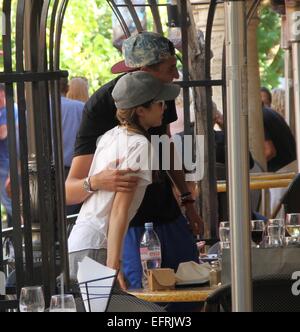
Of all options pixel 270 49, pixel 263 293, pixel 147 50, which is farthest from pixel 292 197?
pixel 270 49

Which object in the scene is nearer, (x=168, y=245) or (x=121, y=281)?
(x=121, y=281)

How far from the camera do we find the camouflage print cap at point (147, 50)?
5789 mm

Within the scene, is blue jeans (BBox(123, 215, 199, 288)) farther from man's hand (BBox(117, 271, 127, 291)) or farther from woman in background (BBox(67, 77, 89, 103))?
woman in background (BBox(67, 77, 89, 103))

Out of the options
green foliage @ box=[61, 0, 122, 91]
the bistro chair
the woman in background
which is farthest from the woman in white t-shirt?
green foliage @ box=[61, 0, 122, 91]

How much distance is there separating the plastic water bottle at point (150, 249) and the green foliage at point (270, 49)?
11234 mm

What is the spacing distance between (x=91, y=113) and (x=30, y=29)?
4.77 feet

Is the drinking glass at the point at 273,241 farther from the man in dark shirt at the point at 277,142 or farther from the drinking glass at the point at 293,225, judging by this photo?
the man in dark shirt at the point at 277,142

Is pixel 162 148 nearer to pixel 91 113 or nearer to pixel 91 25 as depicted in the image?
pixel 91 113

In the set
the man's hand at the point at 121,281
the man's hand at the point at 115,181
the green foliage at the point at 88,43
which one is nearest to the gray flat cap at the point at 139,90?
the man's hand at the point at 115,181

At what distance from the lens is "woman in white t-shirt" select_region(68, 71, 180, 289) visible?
5.54 meters

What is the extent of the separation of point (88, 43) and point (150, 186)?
14.9m

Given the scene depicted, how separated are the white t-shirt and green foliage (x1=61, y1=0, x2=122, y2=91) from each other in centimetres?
1398

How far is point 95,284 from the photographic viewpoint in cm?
399

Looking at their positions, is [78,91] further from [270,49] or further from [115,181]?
[270,49]
